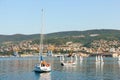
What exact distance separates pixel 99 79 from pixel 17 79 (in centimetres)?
1294

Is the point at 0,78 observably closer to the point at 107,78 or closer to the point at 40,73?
the point at 40,73

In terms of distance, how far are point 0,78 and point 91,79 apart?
1480 cm

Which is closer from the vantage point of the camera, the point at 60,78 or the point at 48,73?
the point at 60,78

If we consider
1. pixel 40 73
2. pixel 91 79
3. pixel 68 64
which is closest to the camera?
pixel 91 79

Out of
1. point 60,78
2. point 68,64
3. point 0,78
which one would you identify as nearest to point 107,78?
point 60,78

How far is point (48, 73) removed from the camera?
7512 cm

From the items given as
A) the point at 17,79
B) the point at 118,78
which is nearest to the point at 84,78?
the point at 118,78

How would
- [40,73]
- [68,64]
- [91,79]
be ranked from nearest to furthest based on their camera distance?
[91,79] → [40,73] → [68,64]

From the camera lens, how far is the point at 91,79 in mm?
62688

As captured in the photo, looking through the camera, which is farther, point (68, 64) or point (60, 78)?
point (68, 64)

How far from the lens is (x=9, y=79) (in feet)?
208

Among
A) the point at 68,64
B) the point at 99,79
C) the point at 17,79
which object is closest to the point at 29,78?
the point at 17,79

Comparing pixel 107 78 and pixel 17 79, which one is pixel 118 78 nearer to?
pixel 107 78

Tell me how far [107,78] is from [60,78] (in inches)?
300
